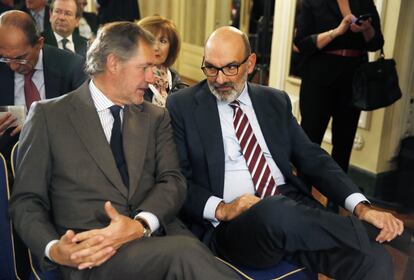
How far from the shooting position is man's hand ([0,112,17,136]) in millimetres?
1875

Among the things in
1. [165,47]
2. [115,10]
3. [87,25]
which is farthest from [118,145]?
[115,10]

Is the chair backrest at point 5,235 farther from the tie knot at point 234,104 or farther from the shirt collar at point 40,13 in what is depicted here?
the shirt collar at point 40,13

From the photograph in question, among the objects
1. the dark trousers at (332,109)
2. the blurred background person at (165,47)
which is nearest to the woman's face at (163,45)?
the blurred background person at (165,47)

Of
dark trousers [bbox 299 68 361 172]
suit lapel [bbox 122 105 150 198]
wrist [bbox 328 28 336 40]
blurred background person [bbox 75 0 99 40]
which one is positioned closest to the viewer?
suit lapel [bbox 122 105 150 198]

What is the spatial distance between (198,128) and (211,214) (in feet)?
1.08

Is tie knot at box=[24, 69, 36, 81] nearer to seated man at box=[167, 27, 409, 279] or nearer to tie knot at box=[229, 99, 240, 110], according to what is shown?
seated man at box=[167, 27, 409, 279]

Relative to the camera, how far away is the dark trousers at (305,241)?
1.56 m

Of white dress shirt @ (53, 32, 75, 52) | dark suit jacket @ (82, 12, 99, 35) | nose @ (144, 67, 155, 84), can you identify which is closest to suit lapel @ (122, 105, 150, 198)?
nose @ (144, 67, 155, 84)

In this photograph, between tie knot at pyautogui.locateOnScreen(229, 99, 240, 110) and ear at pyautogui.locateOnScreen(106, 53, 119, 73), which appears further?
tie knot at pyautogui.locateOnScreen(229, 99, 240, 110)

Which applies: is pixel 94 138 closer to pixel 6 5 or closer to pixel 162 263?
pixel 162 263

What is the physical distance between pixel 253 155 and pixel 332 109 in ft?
3.78

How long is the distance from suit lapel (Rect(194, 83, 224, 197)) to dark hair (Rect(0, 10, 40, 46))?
752mm

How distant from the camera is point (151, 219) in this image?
159 centimetres

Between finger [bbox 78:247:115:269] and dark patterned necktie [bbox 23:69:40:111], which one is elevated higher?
dark patterned necktie [bbox 23:69:40:111]
